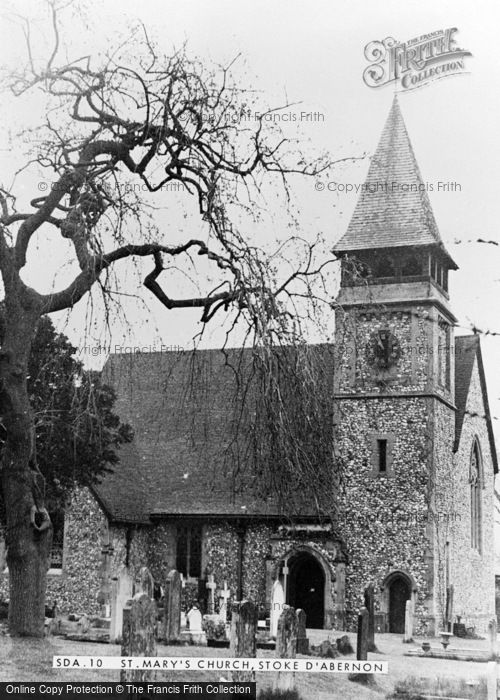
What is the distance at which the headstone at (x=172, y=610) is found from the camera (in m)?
19.9

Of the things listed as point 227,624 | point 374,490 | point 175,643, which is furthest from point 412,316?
point 175,643

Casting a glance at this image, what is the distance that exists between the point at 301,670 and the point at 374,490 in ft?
51.8

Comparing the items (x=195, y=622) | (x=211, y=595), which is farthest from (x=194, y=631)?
(x=211, y=595)

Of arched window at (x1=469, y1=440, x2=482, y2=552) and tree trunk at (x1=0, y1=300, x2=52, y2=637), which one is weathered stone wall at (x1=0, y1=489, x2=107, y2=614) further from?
tree trunk at (x1=0, y1=300, x2=52, y2=637)

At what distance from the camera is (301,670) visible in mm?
13750

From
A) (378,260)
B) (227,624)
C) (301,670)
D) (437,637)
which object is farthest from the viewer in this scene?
(378,260)

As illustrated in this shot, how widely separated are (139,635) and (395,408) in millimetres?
17929

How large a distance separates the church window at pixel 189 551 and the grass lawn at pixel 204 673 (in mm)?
9910

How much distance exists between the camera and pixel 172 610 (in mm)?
20469

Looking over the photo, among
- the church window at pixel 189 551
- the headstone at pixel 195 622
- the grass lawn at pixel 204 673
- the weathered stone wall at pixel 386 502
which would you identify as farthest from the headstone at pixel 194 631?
the church window at pixel 189 551

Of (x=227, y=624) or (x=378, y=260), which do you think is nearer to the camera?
(x=227, y=624)

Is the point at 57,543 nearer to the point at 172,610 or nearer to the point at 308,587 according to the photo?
the point at 308,587

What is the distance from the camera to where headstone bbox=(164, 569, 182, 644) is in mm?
19938

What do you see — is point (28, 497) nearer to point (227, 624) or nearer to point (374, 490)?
point (227, 624)
